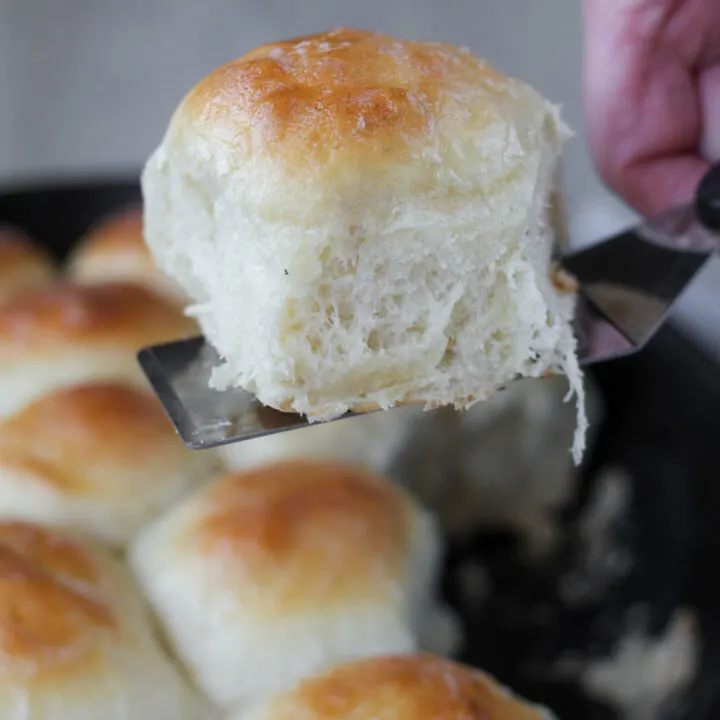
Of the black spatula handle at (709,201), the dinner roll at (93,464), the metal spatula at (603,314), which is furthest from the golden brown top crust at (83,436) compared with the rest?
the black spatula handle at (709,201)

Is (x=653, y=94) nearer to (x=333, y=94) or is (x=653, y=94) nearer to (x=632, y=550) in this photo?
(x=333, y=94)

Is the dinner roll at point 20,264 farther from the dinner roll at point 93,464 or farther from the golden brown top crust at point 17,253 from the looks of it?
the dinner roll at point 93,464

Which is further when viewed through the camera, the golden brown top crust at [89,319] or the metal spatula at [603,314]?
the golden brown top crust at [89,319]

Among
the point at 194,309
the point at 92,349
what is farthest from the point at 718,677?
the point at 92,349

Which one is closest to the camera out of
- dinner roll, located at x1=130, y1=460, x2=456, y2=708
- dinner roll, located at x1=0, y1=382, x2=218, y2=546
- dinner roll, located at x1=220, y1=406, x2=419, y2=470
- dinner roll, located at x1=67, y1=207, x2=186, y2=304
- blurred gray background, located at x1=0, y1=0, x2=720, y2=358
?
dinner roll, located at x1=130, y1=460, x2=456, y2=708

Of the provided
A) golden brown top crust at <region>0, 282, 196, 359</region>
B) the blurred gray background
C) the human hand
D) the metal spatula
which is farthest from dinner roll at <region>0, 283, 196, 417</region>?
the blurred gray background

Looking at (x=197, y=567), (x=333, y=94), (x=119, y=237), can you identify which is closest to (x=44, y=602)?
(x=197, y=567)

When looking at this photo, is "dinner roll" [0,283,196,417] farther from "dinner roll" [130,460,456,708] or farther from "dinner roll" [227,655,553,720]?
"dinner roll" [227,655,553,720]

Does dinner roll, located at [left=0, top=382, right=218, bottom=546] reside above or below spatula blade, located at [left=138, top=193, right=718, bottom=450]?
below
